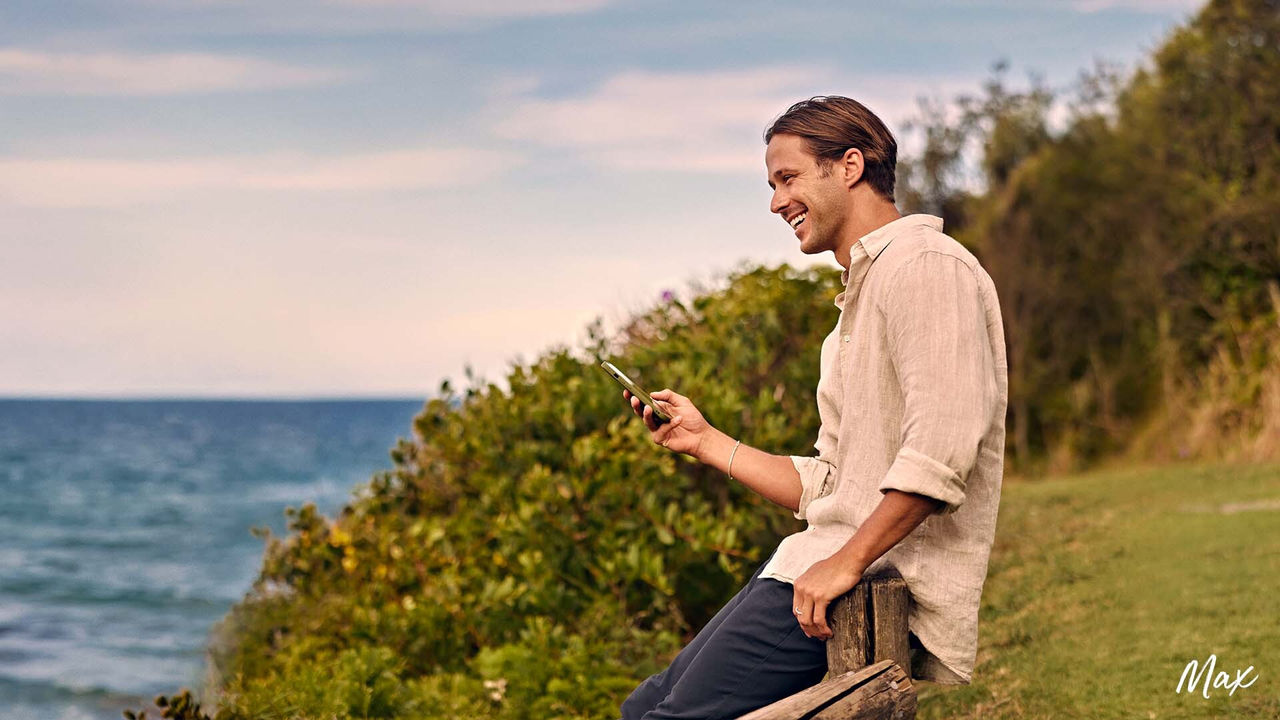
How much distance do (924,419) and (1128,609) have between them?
4.51m

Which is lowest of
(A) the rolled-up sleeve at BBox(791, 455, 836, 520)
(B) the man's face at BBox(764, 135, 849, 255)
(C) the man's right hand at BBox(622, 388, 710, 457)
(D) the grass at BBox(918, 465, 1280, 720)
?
(D) the grass at BBox(918, 465, 1280, 720)

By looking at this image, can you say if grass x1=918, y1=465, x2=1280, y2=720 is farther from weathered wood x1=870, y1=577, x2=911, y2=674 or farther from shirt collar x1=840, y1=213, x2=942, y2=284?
shirt collar x1=840, y1=213, x2=942, y2=284

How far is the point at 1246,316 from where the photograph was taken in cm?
1475

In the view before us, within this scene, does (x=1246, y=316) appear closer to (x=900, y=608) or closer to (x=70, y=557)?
(x=900, y=608)

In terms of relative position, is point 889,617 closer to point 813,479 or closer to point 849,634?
point 849,634

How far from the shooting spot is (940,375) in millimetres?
2230

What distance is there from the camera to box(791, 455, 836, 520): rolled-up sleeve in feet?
8.90

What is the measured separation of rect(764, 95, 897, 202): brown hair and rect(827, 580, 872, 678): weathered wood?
868 mm

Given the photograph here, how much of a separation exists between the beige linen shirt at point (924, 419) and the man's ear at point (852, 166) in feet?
0.40

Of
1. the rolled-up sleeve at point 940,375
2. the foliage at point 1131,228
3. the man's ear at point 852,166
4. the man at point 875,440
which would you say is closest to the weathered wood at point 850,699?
the man at point 875,440

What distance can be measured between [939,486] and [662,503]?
155 inches

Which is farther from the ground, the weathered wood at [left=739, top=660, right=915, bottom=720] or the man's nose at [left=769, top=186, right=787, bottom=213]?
the man's nose at [left=769, top=186, right=787, bottom=213]

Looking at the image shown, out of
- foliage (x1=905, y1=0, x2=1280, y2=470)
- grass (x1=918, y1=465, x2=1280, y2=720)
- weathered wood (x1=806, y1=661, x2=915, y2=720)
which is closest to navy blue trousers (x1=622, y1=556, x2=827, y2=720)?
weathered wood (x1=806, y1=661, x2=915, y2=720)

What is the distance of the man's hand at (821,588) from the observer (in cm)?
226
